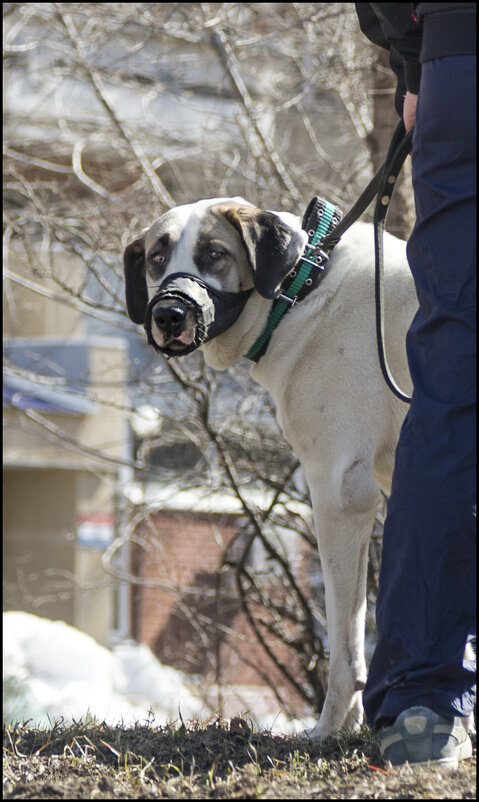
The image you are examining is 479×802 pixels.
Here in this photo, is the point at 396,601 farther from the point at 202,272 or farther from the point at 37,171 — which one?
the point at 37,171

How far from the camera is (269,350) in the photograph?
370cm

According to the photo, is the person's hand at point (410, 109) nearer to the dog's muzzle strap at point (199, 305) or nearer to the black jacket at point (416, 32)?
the black jacket at point (416, 32)

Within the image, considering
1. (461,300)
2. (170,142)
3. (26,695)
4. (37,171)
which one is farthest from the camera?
(37,171)

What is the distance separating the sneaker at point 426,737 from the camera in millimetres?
2273

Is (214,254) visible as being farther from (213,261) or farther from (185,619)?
(185,619)

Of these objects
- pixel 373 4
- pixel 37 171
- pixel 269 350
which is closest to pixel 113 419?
pixel 37 171

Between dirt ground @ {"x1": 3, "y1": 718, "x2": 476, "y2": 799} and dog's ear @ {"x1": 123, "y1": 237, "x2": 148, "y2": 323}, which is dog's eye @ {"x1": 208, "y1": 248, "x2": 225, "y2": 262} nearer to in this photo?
dog's ear @ {"x1": 123, "y1": 237, "x2": 148, "y2": 323}

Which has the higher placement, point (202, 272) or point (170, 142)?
point (202, 272)

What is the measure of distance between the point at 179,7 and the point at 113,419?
844 cm


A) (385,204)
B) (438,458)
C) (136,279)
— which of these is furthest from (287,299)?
(438,458)

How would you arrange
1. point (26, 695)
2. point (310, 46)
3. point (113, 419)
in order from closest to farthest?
point (26, 695) < point (310, 46) < point (113, 419)

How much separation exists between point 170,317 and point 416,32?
3.75 ft

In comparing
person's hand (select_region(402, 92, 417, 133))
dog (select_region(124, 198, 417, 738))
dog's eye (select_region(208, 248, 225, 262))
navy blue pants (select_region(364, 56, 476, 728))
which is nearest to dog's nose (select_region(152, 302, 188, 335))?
dog (select_region(124, 198, 417, 738))

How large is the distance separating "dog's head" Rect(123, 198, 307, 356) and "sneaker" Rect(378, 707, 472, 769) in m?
1.54
